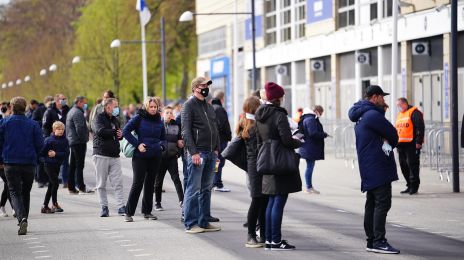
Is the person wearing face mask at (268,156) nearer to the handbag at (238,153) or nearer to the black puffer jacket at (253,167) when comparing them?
the black puffer jacket at (253,167)

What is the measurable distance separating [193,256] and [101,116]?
185 inches

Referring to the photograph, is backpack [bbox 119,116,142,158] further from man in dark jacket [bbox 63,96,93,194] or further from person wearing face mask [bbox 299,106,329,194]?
person wearing face mask [bbox 299,106,329,194]

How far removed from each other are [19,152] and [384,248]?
502 centimetres

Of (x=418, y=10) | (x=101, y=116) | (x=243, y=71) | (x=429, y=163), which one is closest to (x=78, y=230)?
(x=101, y=116)

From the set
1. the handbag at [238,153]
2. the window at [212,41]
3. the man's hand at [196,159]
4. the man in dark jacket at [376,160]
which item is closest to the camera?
the man in dark jacket at [376,160]

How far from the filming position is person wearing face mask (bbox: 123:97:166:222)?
14641 millimetres

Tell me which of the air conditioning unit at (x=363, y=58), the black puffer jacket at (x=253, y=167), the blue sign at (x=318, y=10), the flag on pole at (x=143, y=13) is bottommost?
the black puffer jacket at (x=253, y=167)

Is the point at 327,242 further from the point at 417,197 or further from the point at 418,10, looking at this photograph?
the point at 418,10

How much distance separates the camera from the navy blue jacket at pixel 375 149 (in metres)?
11.3

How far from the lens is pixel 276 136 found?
37.9 ft

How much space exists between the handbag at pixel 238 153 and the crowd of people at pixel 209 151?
0.01m

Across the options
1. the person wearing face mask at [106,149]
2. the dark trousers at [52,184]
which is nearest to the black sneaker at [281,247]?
the person wearing face mask at [106,149]

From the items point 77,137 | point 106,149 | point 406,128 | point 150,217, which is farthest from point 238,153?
point 77,137

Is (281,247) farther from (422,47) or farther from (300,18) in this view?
(300,18)
